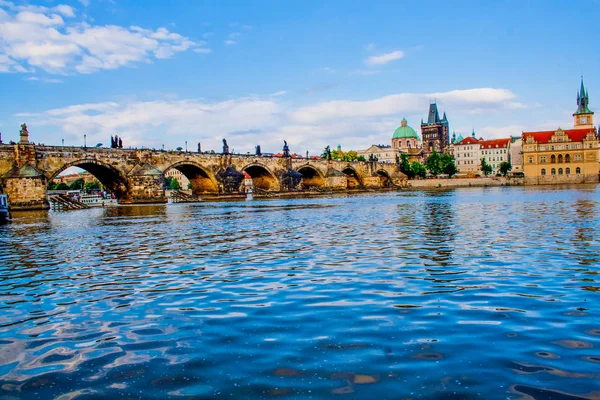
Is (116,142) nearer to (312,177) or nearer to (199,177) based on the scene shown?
(199,177)

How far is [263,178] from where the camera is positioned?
85.6 meters

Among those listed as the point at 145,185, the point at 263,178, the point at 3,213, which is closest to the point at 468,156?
the point at 263,178

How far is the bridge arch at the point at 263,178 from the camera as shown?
82062 millimetres

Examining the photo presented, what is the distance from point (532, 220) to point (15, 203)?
133 ft

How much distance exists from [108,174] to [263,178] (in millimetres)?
30828

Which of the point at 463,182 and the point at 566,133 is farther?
the point at 463,182

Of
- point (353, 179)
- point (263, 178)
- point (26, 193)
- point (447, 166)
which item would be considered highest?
point (447, 166)

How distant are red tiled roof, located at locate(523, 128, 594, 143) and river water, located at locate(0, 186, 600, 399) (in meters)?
118

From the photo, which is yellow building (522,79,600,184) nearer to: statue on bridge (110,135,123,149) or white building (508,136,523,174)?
white building (508,136,523,174)

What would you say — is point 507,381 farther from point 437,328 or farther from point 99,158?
point 99,158

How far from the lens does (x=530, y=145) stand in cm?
12219

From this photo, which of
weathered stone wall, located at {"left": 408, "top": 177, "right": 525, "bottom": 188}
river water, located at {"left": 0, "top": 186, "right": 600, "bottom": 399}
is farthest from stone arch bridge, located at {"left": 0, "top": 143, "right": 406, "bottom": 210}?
river water, located at {"left": 0, "top": 186, "right": 600, "bottom": 399}

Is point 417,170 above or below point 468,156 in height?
below

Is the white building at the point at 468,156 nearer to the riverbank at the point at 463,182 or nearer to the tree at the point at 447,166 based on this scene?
the tree at the point at 447,166
